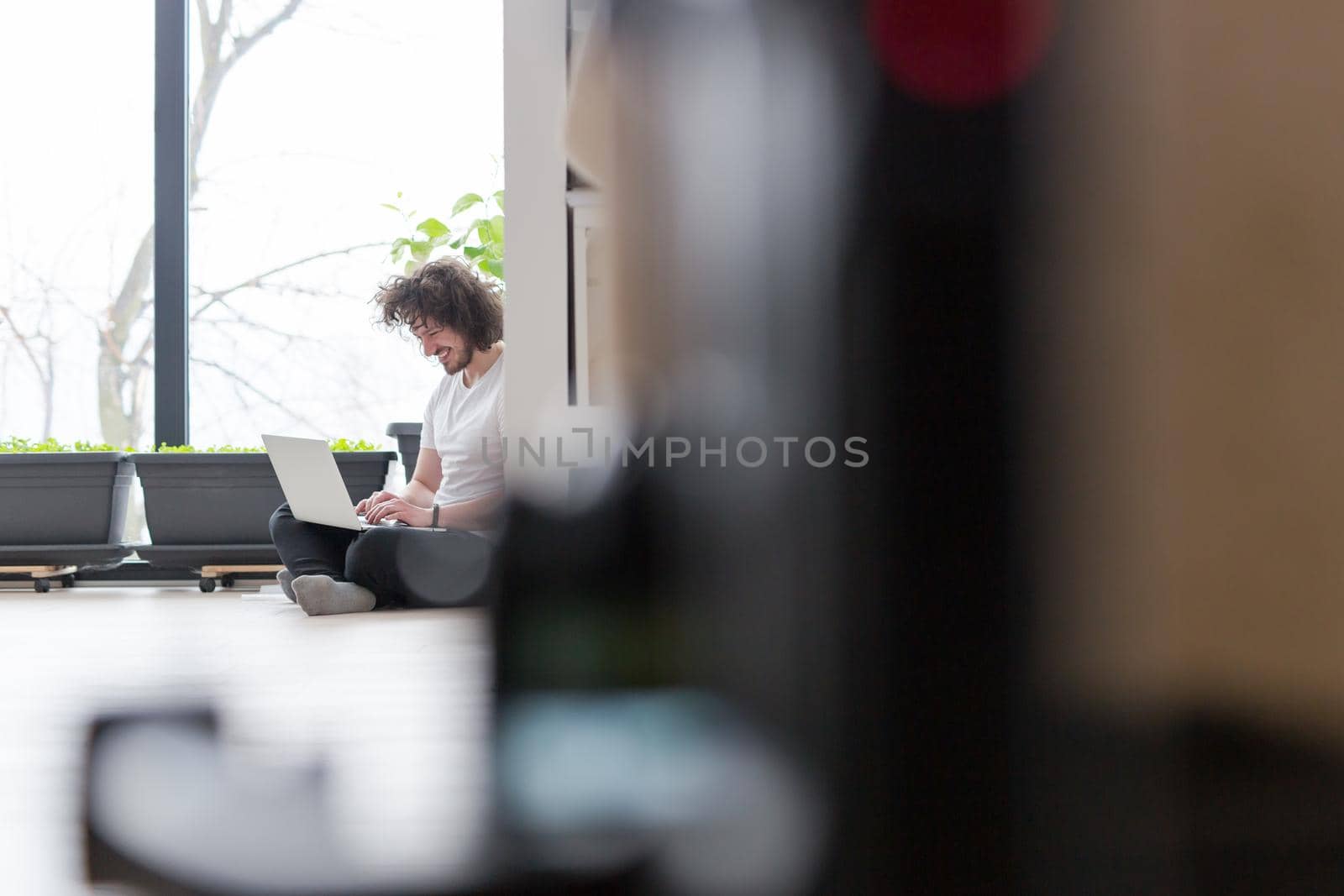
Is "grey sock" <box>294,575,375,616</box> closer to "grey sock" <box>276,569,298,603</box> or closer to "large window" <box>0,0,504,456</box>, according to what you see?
"grey sock" <box>276,569,298,603</box>

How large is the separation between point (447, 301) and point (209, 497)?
0.90 meters

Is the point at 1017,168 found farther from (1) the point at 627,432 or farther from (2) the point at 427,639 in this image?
(2) the point at 427,639

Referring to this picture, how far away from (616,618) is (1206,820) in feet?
1.02

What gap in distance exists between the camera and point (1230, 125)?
51 centimetres

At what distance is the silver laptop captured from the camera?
190cm

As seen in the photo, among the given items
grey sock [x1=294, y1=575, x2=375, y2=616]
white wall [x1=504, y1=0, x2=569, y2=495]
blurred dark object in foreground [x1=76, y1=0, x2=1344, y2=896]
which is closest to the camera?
blurred dark object in foreground [x1=76, y1=0, x2=1344, y2=896]

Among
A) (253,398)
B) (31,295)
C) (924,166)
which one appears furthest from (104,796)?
(31,295)

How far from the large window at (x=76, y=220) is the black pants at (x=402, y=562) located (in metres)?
1.08

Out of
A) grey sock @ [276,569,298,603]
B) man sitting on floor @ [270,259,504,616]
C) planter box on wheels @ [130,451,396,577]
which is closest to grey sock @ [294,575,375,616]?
man sitting on floor @ [270,259,504,616]

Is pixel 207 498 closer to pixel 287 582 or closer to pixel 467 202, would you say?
pixel 287 582

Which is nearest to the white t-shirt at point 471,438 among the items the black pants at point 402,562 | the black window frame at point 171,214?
the black pants at point 402,562

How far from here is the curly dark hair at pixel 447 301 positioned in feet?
6.32

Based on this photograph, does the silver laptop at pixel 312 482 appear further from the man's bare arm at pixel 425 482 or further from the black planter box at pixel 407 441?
the black planter box at pixel 407 441

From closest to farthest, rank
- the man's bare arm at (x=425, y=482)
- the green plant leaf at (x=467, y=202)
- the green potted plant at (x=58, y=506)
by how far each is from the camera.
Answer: the man's bare arm at (x=425, y=482) → the green potted plant at (x=58, y=506) → the green plant leaf at (x=467, y=202)
